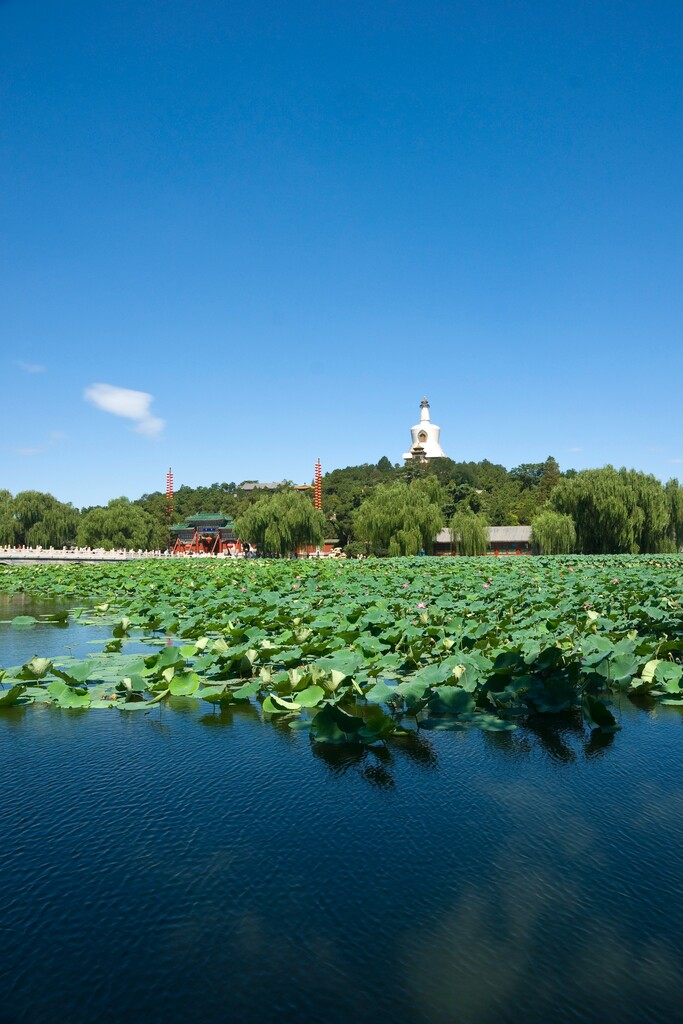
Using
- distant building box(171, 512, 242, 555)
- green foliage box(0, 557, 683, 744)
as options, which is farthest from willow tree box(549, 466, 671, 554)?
distant building box(171, 512, 242, 555)

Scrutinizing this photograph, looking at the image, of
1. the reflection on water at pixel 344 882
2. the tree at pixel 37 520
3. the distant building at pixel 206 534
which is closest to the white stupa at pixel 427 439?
the distant building at pixel 206 534

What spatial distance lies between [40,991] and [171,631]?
693 cm

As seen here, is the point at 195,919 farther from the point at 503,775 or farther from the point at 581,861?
the point at 503,775

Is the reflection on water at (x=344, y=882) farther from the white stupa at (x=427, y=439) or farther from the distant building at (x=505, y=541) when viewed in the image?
the white stupa at (x=427, y=439)

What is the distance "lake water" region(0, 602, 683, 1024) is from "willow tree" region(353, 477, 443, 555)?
26.5 metres

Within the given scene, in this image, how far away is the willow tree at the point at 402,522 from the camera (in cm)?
3069

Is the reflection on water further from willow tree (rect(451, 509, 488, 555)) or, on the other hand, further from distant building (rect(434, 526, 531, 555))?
distant building (rect(434, 526, 531, 555))

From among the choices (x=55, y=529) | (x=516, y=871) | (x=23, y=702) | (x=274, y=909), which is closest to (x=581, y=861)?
(x=516, y=871)

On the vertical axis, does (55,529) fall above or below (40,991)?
above

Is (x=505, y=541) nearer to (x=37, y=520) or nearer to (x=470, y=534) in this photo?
(x=470, y=534)

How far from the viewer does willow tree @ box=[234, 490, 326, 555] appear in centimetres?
3388

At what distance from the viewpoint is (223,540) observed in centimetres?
5253

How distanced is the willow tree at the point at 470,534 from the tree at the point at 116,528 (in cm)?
2218

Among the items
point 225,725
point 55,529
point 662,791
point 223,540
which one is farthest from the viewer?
point 223,540
